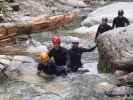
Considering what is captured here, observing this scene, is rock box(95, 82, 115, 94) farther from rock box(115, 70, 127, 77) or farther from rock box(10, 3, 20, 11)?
rock box(10, 3, 20, 11)

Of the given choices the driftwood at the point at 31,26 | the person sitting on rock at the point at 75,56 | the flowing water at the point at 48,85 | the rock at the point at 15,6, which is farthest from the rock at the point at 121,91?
the rock at the point at 15,6

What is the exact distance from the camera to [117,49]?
12.5 m

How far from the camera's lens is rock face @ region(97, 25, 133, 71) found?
12047 millimetres

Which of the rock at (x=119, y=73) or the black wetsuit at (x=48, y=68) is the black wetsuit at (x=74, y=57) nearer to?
the black wetsuit at (x=48, y=68)

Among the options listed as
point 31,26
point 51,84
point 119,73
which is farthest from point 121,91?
point 31,26

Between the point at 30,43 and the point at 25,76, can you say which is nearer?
the point at 25,76

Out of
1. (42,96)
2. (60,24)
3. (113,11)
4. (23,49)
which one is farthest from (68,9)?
(42,96)

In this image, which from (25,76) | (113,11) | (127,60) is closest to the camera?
(127,60)

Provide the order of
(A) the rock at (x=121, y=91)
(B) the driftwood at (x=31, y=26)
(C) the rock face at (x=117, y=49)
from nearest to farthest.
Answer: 1. (A) the rock at (x=121, y=91)
2. (C) the rock face at (x=117, y=49)
3. (B) the driftwood at (x=31, y=26)

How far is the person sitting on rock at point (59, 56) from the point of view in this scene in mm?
12297

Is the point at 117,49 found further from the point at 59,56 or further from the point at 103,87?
the point at 59,56

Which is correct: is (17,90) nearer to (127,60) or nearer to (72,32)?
(127,60)

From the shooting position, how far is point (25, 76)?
A: 12.9m

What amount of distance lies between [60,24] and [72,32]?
146 centimetres
